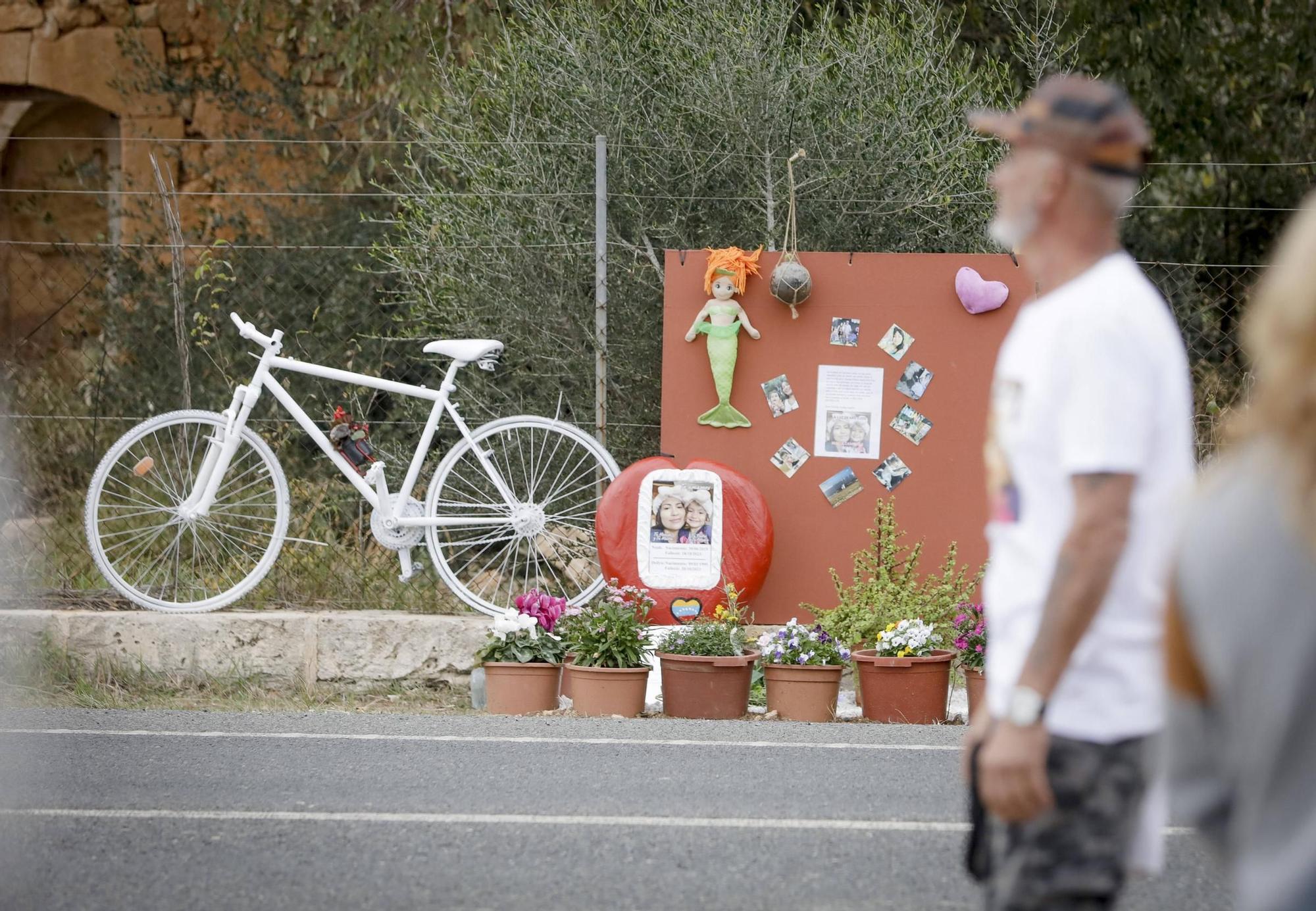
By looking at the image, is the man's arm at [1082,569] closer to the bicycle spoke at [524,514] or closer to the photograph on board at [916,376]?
the bicycle spoke at [524,514]

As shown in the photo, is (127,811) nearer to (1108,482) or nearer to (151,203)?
(1108,482)

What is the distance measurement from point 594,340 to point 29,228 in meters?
8.92

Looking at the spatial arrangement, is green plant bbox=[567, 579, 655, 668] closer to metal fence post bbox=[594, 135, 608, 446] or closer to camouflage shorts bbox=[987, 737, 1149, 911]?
metal fence post bbox=[594, 135, 608, 446]

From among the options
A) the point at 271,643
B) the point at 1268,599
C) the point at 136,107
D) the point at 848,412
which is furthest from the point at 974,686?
the point at 136,107

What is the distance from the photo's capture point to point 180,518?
303 inches

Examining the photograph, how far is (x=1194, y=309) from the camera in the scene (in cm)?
992

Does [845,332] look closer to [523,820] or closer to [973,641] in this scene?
[973,641]

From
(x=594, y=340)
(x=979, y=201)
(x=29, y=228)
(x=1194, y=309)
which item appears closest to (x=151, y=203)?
(x=29, y=228)

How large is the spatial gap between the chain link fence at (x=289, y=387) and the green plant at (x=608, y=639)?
114 centimetres

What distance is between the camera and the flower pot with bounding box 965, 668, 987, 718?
6.93 meters

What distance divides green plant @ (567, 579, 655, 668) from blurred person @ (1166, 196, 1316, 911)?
5.65 meters

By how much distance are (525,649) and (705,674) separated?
82 centimetres

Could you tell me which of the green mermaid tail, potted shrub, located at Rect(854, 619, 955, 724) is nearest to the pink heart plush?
the green mermaid tail

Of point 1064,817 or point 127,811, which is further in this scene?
point 127,811
